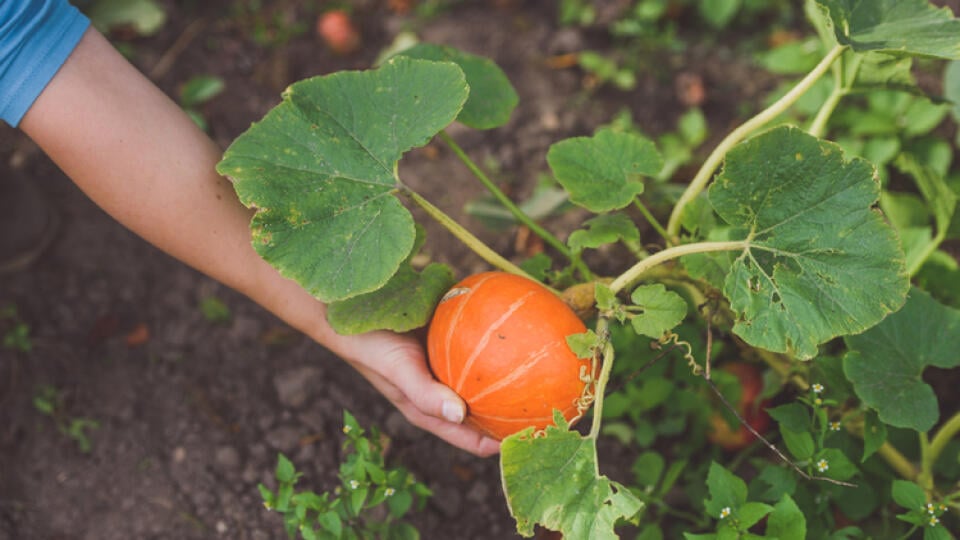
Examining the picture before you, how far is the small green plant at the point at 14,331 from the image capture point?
251cm

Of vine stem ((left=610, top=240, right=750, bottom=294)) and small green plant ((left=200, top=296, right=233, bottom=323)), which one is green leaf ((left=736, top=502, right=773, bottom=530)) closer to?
vine stem ((left=610, top=240, right=750, bottom=294))

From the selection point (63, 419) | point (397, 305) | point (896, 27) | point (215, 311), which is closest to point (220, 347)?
point (215, 311)

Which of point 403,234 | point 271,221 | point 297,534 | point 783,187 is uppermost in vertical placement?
point 271,221

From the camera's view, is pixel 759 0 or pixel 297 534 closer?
pixel 297 534

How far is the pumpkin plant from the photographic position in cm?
150

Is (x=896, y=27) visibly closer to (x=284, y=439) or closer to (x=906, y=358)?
(x=906, y=358)

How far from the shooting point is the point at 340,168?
1.64m

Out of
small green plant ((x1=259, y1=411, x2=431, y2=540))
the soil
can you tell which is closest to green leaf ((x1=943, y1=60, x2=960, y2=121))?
the soil

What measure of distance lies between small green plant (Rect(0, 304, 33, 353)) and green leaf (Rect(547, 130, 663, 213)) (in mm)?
1855

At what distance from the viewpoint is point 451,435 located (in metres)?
1.96

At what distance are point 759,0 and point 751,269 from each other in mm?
2060

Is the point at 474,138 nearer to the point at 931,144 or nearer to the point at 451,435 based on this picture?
the point at 451,435

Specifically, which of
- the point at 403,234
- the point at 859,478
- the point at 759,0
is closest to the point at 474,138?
the point at 759,0

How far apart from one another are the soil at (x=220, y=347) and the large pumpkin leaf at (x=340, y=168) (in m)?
0.91
